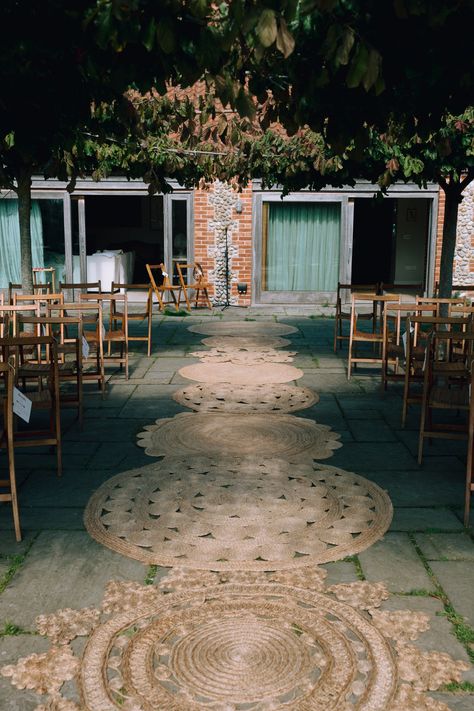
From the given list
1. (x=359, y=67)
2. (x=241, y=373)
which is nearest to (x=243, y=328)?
(x=241, y=373)

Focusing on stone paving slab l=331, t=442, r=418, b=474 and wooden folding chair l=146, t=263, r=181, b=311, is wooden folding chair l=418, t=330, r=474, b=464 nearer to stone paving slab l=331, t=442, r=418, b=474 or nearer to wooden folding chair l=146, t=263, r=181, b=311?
stone paving slab l=331, t=442, r=418, b=474

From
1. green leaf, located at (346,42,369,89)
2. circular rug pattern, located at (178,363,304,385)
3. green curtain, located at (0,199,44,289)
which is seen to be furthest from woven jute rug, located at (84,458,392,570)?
green curtain, located at (0,199,44,289)

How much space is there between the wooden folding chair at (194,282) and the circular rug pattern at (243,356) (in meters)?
3.85

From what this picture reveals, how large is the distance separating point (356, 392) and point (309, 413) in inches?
35.9

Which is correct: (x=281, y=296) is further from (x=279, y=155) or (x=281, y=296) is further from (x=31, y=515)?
(x=31, y=515)

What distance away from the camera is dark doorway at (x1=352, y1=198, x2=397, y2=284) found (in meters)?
18.7

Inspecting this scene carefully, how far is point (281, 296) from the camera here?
541 inches

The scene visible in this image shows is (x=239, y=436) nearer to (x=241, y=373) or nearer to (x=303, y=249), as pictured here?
(x=241, y=373)

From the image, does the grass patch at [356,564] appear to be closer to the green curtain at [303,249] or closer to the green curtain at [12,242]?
the green curtain at [303,249]

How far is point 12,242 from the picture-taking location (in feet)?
45.1

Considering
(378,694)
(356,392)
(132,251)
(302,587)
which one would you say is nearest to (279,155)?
(356,392)

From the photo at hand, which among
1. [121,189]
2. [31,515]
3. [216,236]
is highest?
[121,189]

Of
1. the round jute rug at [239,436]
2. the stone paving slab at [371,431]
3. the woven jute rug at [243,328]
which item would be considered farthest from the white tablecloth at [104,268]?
the stone paving slab at [371,431]

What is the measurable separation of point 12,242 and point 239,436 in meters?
9.92
